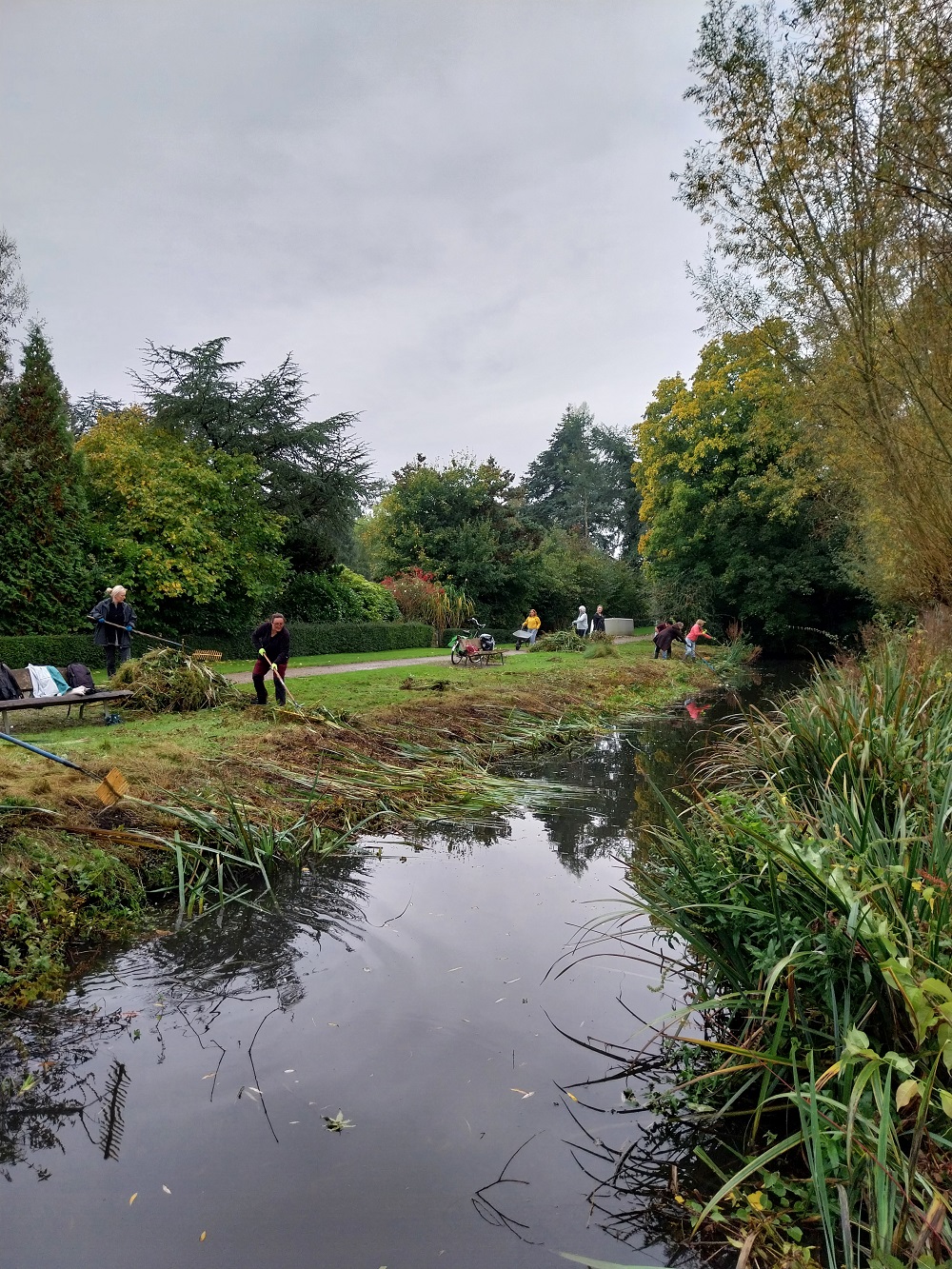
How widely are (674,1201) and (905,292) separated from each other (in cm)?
852

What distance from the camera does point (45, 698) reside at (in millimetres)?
8414

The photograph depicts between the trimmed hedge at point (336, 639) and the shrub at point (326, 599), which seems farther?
the shrub at point (326, 599)

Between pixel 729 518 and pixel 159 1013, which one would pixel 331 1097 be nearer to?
pixel 159 1013

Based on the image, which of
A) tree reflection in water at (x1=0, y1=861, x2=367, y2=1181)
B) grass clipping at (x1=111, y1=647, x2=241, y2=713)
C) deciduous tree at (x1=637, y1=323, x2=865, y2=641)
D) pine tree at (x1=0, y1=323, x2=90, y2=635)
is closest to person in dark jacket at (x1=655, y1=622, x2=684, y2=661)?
deciduous tree at (x1=637, y1=323, x2=865, y2=641)

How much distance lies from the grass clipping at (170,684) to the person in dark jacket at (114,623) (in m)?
1.10

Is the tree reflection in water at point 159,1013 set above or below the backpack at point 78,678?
below

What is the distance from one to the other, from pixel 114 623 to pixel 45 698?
2.83 meters

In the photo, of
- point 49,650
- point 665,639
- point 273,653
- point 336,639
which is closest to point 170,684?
point 273,653

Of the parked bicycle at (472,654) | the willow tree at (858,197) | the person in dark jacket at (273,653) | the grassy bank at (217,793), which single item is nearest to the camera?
the grassy bank at (217,793)

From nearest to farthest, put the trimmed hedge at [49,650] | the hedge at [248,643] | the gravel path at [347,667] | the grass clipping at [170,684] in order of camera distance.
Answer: the grass clipping at [170,684] → the trimmed hedge at [49,650] → the hedge at [248,643] → the gravel path at [347,667]

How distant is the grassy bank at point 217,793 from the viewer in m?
4.32

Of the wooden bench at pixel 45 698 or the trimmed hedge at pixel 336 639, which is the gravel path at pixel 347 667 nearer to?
the trimmed hedge at pixel 336 639

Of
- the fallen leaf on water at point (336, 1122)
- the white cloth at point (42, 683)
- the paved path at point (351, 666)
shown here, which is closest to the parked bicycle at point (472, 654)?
A: the paved path at point (351, 666)

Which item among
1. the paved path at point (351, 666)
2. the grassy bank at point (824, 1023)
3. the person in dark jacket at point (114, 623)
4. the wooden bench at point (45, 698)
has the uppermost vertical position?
the person in dark jacket at point (114, 623)
